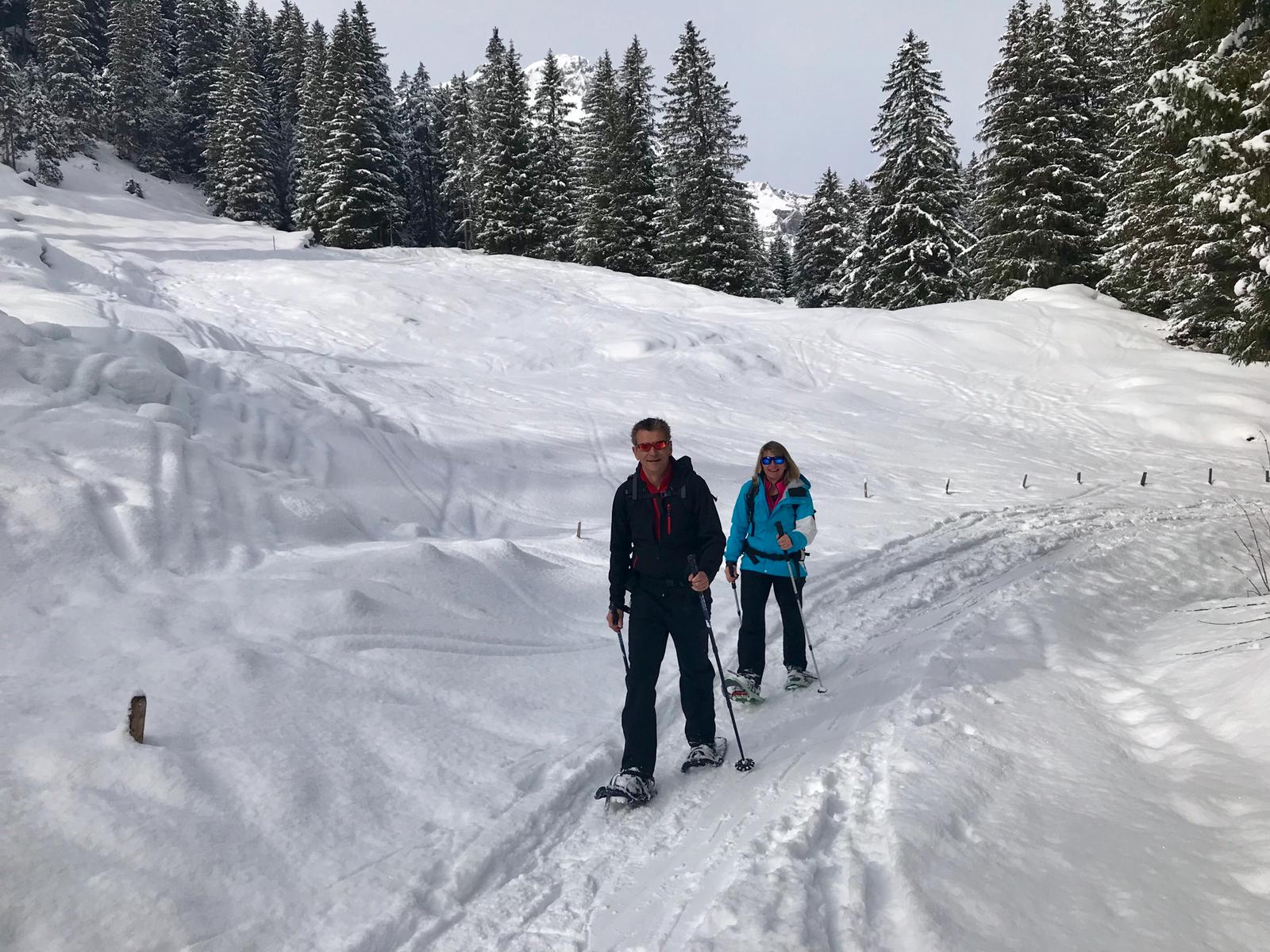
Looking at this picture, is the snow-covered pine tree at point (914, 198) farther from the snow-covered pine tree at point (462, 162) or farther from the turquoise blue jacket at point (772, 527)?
the turquoise blue jacket at point (772, 527)

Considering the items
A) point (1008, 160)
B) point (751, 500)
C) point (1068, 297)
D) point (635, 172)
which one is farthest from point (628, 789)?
point (635, 172)

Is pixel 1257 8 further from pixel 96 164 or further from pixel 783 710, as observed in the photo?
pixel 96 164

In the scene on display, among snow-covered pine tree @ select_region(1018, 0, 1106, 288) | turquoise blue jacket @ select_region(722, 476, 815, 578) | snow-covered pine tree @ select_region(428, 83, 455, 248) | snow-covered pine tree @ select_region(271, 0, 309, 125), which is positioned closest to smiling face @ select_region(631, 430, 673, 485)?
turquoise blue jacket @ select_region(722, 476, 815, 578)

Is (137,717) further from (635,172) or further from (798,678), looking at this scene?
(635,172)

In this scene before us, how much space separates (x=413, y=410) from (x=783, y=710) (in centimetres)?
A: 1058

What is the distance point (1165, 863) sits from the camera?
3301mm

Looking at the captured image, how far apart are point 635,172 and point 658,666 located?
113 feet

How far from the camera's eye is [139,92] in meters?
49.2

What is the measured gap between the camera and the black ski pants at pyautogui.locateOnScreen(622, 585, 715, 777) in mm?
4211

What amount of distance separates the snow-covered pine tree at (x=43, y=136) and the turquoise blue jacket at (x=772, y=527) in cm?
4691

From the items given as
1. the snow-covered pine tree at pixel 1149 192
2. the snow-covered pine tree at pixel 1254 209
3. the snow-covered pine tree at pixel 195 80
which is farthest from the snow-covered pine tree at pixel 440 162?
the snow-covered pine tree at pixel 1254 209

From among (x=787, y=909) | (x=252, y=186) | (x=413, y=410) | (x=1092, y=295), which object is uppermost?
(x=252, y=186)

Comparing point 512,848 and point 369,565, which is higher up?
point 369,565

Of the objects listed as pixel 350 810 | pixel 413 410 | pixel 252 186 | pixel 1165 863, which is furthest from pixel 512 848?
pixel 252 186
